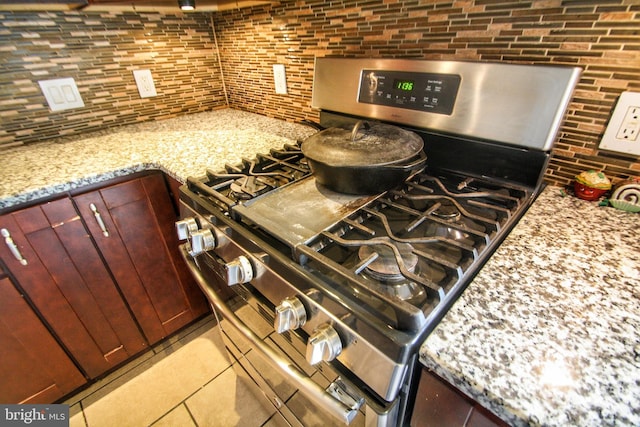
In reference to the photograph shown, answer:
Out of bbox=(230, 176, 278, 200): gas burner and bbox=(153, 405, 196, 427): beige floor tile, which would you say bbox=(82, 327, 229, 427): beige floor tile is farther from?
bbox=(230, 176, 278, 200): gas burner

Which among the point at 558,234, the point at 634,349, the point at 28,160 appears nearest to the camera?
the point at 634,349

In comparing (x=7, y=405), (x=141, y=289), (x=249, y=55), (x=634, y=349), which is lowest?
(x=7, y=405)

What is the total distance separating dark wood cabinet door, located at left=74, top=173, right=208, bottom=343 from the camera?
106 centimetres

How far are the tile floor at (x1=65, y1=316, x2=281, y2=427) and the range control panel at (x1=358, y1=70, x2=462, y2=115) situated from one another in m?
1.21

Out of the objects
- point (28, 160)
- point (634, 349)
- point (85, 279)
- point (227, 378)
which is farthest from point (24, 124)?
point (634, 349)

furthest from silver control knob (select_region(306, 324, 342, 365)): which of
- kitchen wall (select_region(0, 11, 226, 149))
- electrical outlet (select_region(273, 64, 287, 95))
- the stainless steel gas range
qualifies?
kitchen wall (select_region(0, 11, 226, 149))

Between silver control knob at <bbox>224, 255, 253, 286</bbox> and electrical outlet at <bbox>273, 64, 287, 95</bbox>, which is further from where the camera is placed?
electrical outlet at <bbox>273, 64, 287, 95</bbox>

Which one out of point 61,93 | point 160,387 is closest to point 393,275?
point 160,387

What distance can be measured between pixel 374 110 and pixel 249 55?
969 mm

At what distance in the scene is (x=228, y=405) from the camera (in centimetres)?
122

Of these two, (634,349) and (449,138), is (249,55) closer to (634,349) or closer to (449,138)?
(449,138)

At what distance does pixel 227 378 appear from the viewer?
1328mm

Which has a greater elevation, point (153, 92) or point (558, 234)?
point (153, 92)

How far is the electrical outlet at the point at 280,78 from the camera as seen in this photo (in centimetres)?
144
